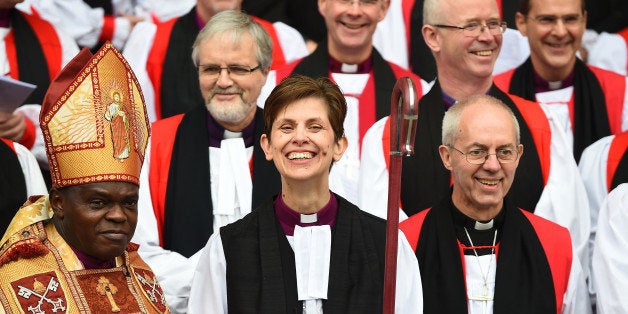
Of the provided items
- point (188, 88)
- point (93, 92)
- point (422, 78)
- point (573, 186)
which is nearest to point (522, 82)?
point (422, 78)

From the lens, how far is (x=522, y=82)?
8.14 m

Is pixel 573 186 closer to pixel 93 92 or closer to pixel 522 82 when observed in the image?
pixel 522 82

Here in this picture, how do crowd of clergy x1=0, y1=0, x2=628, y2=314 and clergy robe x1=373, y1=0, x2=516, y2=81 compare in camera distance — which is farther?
clergy robe x1=373, y1=0, x2=516, y2=81

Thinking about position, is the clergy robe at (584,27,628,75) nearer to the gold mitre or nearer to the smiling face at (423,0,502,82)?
the smiling face at (423,0,502,82)

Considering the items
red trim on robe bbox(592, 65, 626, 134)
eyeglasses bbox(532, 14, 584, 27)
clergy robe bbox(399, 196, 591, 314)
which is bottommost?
clergy robe bbox(399, 196, 591, 314)

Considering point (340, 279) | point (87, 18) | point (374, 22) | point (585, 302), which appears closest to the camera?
point (340, 279)

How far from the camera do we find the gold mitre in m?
5.35

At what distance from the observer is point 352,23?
786 centimetres

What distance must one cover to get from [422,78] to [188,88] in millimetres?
1447

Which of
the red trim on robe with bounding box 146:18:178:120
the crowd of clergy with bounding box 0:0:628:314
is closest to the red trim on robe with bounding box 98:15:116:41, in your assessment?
the crowd of clergy with bounding box 0:0:628:314

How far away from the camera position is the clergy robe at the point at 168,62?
8.10 meters

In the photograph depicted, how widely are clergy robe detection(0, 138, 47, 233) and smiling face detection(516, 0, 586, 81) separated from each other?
2952 mm

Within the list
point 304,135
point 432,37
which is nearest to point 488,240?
point 304,135

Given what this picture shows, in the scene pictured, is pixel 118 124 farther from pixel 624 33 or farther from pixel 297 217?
pixel 624 33
